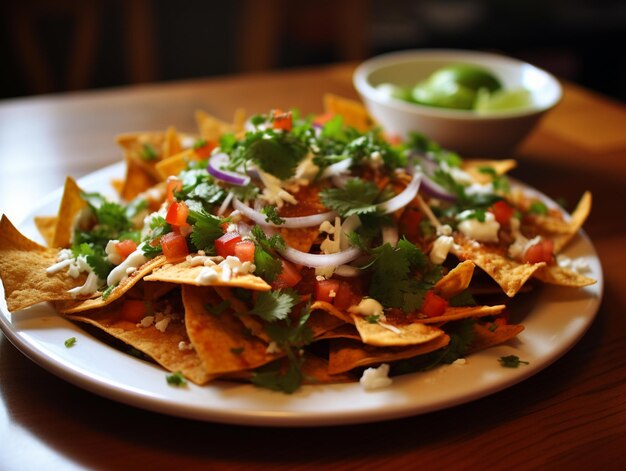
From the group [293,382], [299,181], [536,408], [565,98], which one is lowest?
[565,98]

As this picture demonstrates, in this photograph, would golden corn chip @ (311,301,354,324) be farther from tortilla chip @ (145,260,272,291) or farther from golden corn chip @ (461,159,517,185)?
golden corn chip @ (461,159,517,185)

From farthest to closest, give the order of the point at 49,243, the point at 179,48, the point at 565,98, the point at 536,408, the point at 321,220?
the point at 179,48
the point at 565,98
the point at 49,243
the point at 321,220
the point at 536,408

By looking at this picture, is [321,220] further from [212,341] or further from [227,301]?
[212,341]

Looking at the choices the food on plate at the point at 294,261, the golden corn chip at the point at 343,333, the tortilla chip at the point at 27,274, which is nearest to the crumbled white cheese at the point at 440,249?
the food on plate at the point at 294,261

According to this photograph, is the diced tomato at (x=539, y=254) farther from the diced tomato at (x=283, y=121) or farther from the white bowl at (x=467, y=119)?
the white bowl at (x=467, y=119)

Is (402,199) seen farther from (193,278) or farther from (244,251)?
(193,278)

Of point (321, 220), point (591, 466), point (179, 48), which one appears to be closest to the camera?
point (591, 466)

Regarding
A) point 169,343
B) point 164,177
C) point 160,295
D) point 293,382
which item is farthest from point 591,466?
point 164,177
